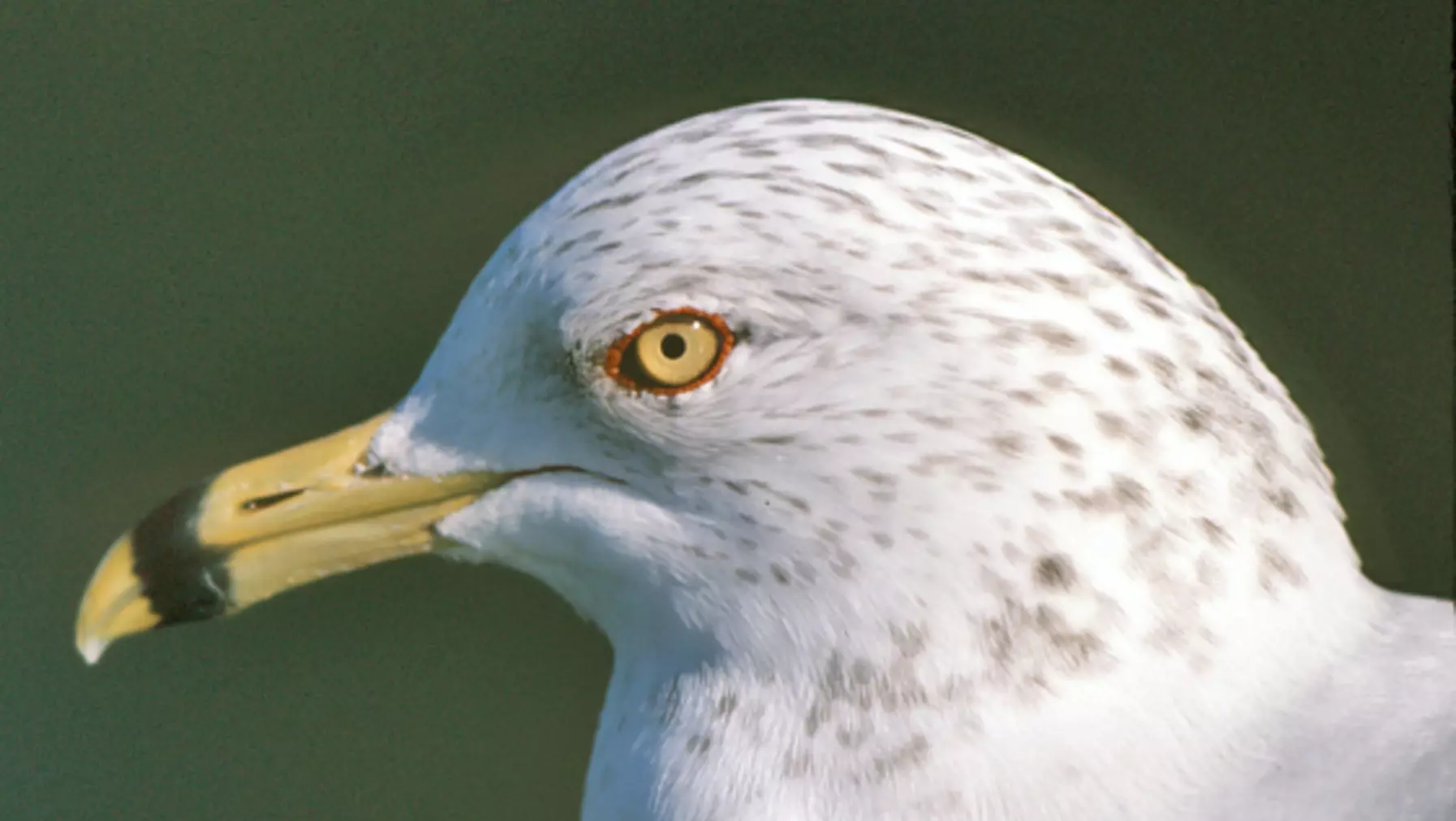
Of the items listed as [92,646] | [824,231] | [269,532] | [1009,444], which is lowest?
[92,646]

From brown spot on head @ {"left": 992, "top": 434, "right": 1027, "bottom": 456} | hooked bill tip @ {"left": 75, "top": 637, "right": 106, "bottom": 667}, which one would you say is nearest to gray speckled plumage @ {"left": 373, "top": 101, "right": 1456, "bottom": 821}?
brown spot on head @ {"left": 992, "top": 434, "right": 1027, "bottom": 456}

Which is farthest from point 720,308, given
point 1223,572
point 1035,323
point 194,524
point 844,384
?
point 194,524

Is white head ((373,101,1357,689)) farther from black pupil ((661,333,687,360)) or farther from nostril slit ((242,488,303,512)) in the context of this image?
nostril slit ((242,488,303,512))

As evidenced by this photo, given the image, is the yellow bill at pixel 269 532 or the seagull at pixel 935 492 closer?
the seagull at pixel 935 492

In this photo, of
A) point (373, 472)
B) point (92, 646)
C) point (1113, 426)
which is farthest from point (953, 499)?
point (92, 646)

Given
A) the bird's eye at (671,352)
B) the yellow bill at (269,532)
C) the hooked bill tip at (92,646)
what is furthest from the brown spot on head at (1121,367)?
the hooked bill tip at (92,646)

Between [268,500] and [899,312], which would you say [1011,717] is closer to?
[899,312]

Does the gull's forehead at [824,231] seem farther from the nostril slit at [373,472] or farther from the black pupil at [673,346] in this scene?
the nostril slit at [373,472]
